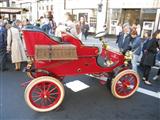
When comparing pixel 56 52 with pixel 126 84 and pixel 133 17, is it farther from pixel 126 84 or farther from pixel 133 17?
pixel 133 17

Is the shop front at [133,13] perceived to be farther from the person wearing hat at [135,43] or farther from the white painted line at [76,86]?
the white painted line at [76,86]

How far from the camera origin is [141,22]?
12.5 m

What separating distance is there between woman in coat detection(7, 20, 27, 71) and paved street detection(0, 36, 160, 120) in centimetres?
107

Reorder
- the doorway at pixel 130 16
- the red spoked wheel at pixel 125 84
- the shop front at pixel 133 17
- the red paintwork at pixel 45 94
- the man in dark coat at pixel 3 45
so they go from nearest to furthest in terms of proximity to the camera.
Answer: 1. the red paintwork at pixel 45 94
2. the red spoked wheel at pixel 125 84
3. the man in dark coat at pixel 3 45
4. the shop front at pixel 133 17
5. the doorway at pixel 130 16

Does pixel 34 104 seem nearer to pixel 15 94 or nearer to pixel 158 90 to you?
pixel 15 94

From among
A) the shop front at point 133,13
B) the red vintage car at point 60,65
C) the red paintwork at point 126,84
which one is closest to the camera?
the red vintage car at point 60,65

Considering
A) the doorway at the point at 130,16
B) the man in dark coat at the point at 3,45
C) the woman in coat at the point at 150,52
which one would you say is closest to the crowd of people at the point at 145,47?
the woman in coat at the point at 150,52

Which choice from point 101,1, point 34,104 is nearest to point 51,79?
point 34,104

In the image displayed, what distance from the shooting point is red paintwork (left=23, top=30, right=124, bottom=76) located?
3.29 m

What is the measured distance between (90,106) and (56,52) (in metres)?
1.26

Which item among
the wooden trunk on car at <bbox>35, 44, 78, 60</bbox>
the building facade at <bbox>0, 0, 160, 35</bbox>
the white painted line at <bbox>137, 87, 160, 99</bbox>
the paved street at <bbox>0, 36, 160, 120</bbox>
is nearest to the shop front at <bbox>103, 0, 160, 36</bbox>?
the building facade at <bbox>0, 0, 160, 35</bbox>

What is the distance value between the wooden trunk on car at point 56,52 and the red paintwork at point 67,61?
0.19m

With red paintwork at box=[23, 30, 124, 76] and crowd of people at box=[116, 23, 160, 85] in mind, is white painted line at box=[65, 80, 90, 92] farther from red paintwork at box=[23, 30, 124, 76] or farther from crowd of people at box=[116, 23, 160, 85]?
crowd of people at box=[116, 23, 160, 85]

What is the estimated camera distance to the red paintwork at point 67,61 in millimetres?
3289
